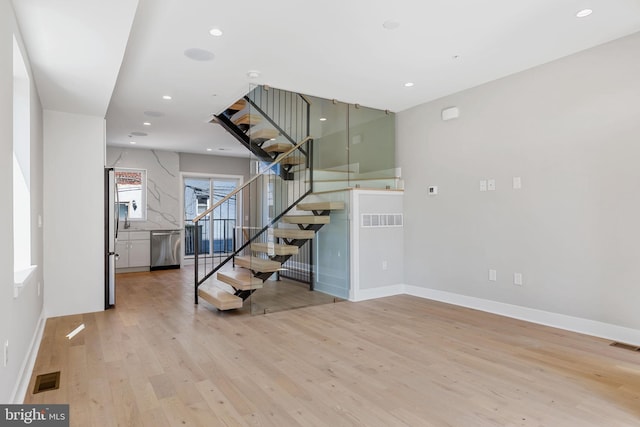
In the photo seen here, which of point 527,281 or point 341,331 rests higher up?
point 527,281

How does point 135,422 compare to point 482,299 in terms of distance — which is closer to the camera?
point 135,422

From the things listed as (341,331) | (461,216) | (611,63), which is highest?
(611,63)

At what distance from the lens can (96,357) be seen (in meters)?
3.04

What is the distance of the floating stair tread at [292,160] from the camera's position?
4.95 meters

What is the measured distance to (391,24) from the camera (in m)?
3.06

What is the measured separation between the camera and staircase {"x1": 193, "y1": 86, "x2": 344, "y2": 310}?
4.67m

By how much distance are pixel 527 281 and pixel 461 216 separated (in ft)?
3.57

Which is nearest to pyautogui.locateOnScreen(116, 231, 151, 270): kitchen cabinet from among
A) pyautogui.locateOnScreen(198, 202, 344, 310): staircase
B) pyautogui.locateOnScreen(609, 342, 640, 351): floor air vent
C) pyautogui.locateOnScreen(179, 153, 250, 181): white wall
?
pyautogui.locateOnScreen(179, 153, 250, 181): white wall

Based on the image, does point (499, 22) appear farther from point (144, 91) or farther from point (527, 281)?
point (144, 91)

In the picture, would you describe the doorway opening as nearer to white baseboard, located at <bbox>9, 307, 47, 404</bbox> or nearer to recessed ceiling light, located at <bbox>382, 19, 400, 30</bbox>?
white baseboard, located at <bbox>9, 307, 47, 404</bbox>

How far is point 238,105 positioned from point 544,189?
13.4 ft

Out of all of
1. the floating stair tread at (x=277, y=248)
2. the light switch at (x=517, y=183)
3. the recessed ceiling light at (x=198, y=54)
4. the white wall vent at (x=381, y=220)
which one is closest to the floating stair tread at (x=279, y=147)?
the floating stair tread at (x=277, y=248)

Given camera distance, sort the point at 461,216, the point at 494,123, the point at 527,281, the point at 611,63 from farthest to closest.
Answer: the point at 461,216 < the point at 494,123 < the point at 527,281 < the point at 611,63

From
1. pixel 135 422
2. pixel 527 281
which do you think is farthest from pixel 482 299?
pixel 135 422
